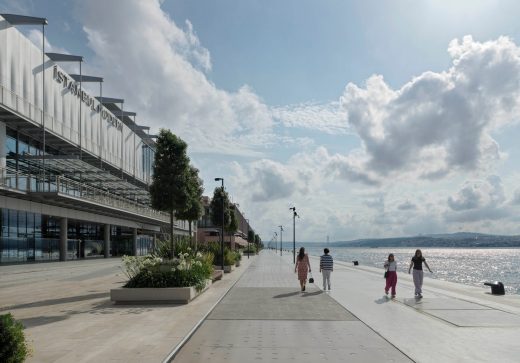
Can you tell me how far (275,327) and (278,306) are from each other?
11.4 ft

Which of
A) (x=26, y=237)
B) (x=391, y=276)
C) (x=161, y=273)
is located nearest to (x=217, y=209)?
(x=26, y=237)

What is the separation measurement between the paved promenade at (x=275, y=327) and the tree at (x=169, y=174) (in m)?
3.79

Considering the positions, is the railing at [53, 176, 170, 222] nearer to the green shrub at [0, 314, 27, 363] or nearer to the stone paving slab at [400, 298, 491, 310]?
the stone paving slab at [400, 298, 491, 310]

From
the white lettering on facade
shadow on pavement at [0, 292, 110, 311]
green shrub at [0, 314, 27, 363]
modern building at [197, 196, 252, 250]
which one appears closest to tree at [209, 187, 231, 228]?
modern building at [197, 196, 252, 250]

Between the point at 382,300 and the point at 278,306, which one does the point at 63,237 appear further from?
the point at 382,300

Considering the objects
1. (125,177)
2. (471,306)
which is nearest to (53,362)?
(471,306)

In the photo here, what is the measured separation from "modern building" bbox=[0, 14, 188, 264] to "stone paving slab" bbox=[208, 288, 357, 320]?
15.7 meters

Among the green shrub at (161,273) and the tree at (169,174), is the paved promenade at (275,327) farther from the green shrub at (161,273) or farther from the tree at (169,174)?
the tree at (169,174)

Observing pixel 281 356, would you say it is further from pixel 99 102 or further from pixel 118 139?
pixel 118 139

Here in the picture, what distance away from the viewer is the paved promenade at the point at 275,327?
763 centimetres

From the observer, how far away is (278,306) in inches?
530

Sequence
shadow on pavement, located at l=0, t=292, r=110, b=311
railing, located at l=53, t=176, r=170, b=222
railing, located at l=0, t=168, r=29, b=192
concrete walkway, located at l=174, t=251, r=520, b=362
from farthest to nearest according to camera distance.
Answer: railing, located at l=53, t=176, r=170, b=222, railing, located at l=0, t=168, r=29, b=192, shadow on pavement, located at l=0, t=292, r=110, b=311, concrete walkway, located at l=174, t=251, r=520, b=362

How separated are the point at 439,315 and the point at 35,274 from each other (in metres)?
21.1

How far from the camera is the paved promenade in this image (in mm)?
7632
